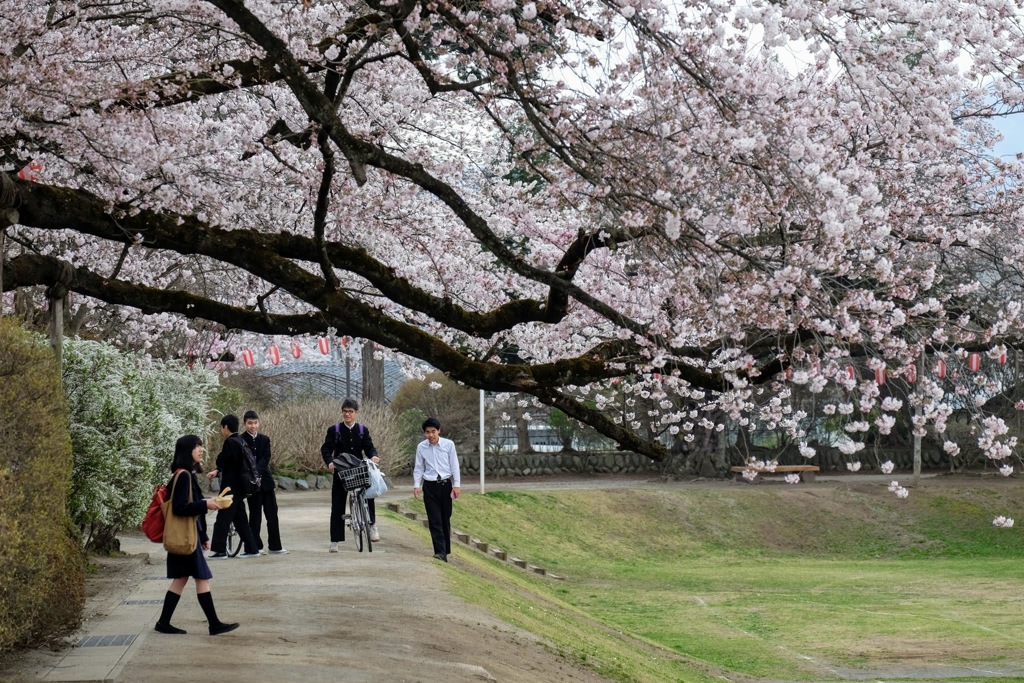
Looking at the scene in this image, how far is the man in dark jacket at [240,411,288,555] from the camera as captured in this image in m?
13.8

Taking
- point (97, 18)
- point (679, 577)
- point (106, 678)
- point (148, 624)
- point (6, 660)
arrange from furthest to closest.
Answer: point (679, 577), point (97, 18), point (148, 624), point (6, 660), point (106, 678)

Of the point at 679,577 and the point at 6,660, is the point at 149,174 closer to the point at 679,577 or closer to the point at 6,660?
the point at 6,660

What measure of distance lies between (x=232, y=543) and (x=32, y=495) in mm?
7916

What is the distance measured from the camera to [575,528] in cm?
2731

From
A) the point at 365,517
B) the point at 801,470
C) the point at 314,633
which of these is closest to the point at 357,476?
the point at 365,517

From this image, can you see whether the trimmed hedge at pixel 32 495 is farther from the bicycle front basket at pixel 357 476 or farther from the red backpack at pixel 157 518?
the bicycle front basket at pixel 357 476

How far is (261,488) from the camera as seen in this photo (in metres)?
13.9

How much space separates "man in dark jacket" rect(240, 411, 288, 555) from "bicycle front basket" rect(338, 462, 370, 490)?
2.73 feet

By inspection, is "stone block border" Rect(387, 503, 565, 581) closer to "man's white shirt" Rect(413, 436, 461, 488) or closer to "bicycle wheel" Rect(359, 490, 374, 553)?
"bicycle wheel" Rect(359, 490, 374, 553)

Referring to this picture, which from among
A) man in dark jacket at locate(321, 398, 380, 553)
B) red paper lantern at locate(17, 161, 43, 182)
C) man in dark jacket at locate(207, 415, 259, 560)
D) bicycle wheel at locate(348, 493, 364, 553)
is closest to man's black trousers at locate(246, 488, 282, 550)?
man in dark jacket at locate(207, 415, 259, 560)

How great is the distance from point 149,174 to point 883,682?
31.1 ft

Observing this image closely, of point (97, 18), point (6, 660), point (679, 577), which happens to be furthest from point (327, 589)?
point (679, 577)

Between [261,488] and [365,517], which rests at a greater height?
[261,488]

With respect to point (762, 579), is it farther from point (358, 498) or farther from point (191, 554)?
point (191, 554)
